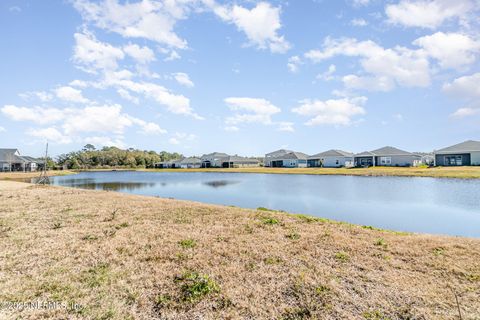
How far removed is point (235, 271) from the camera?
564 centimetres

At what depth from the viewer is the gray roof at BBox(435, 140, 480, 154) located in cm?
4642

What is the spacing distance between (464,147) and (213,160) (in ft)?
202

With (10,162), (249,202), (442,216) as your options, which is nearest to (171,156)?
(10,162)

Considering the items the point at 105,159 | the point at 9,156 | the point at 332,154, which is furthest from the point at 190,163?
the point at 9,156

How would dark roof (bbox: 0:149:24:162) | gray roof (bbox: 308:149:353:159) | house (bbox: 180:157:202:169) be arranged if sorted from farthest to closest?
house (bbox: 180:157:202:169) → dark roof (bbox: 0:149:24:162) → gray roof (bbox: 308:149:353:159)

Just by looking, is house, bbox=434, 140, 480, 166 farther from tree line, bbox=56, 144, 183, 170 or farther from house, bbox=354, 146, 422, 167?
tree line, bbox=56, 144, 183, 170

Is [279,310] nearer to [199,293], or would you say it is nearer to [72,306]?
[199,293]

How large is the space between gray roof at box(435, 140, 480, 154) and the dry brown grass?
5079cm

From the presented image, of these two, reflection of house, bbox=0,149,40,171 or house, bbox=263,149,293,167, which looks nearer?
reflection of house, bbox=0,149,40,171

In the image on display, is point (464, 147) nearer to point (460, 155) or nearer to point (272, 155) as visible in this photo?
point (460, 155)

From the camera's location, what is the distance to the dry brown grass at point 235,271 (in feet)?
14.1

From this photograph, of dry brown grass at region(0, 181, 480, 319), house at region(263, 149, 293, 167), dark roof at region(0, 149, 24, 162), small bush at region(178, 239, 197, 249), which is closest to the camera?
dry brown grass at region(0, 181, 480, 319)

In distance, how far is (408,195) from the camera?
21.2m

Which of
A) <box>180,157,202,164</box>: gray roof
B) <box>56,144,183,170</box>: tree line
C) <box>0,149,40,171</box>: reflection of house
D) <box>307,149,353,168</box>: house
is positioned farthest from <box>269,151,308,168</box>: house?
<box>0,149,40,171</box>: reflection of house
